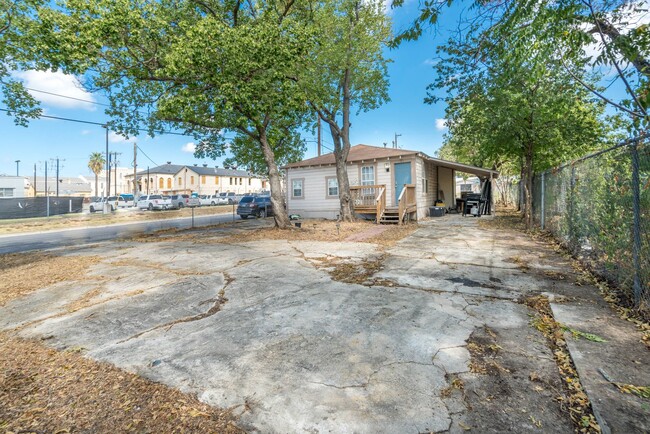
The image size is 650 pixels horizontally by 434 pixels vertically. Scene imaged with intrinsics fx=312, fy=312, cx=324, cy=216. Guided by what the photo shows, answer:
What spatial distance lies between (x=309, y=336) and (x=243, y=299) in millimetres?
1549

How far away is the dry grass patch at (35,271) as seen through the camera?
5.12 metres

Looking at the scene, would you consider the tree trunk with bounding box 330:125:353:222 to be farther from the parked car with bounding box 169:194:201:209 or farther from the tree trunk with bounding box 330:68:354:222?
the parked car with bounding box 169:194:201:209

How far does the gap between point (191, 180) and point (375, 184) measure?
5218 cm

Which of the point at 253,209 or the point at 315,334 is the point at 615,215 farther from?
the point at 253,209

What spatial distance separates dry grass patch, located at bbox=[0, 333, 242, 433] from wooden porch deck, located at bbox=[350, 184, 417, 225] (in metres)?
11.6

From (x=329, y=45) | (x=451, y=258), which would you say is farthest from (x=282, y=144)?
(x=451, y=258)

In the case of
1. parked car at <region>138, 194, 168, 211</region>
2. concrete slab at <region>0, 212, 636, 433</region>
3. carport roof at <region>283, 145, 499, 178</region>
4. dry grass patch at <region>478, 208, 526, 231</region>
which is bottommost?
concrete slab at <region>0, 212, 636, 433</region>

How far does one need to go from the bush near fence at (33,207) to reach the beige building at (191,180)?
29290mm

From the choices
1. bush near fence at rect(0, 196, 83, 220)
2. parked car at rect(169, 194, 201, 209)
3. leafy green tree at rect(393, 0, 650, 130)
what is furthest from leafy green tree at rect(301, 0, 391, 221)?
parked car at rect(169, 194, 201, 209)

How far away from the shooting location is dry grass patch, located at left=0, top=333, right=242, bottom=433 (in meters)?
1.94

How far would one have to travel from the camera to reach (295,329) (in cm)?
329

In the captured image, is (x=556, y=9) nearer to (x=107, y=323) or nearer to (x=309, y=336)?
(x=309, y=336)

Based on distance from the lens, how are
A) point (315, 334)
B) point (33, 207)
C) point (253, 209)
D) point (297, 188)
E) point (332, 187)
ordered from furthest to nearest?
point (33, 207)
point (253, 209)
point (297, 188)
point (332, 187)
point (315, 334)

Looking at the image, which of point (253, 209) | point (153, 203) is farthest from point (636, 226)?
point (153, 203)
